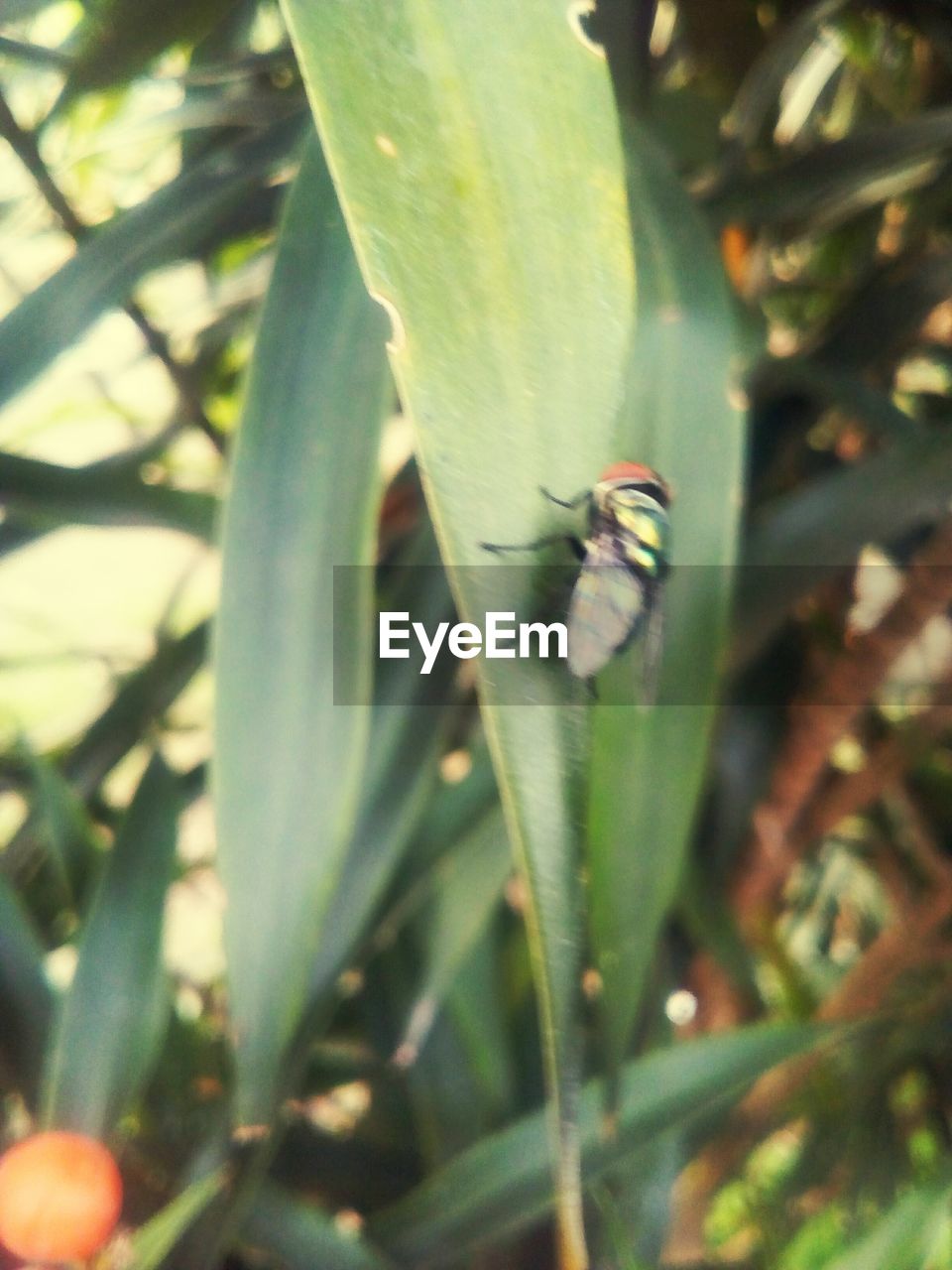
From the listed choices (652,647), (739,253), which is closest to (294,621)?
(652,647)

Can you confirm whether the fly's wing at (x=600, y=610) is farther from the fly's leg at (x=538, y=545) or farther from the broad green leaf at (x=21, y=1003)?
the broad green leaf at (x=21, y=1003)

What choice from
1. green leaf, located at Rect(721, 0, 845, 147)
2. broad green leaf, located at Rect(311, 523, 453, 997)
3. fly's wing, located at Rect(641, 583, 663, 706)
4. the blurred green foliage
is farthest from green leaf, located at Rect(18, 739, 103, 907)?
green leaf, located at Rect(721, 0, 845, 147)

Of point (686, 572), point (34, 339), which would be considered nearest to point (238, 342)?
point (34, 339)

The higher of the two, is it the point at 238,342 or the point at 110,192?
the point at 110,192

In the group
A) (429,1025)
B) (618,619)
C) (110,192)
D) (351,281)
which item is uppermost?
(110,192)

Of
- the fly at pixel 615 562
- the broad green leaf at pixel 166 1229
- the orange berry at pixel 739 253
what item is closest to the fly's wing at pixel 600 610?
the fly at pixel 615 562

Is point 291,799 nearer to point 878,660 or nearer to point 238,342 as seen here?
point 878,660

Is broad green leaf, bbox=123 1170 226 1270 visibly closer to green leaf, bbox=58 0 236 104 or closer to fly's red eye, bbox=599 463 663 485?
fly's red eye, bbox=599 463 663 485
